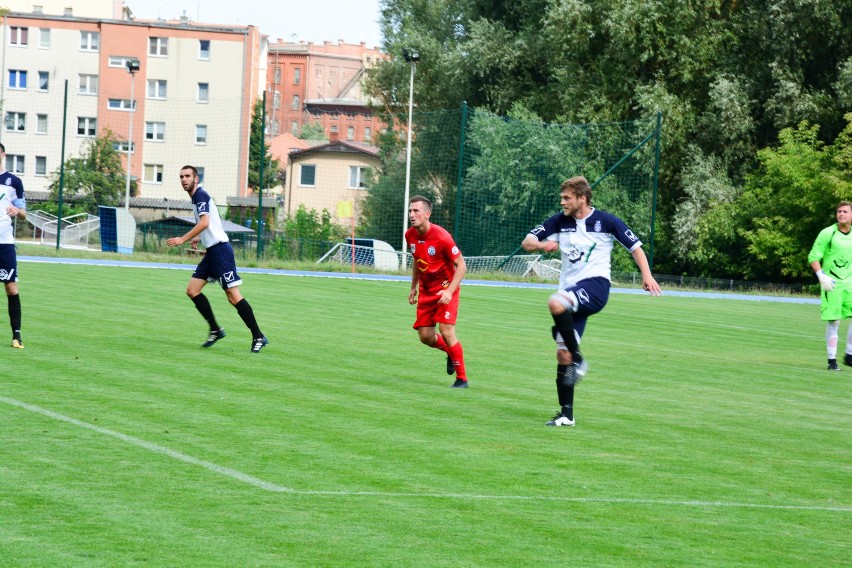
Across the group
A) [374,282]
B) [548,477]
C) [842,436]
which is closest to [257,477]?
[548,477]

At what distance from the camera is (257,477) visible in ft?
21.6

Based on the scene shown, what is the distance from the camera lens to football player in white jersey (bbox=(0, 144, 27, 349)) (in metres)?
12.2

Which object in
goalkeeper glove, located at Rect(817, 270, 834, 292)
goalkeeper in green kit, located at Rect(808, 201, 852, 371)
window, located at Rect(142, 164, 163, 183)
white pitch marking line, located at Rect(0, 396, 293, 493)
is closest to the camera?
white pitch marking line, located at Rect(0, 396, 293, 493)

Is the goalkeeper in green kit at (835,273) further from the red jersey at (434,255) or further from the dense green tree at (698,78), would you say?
the dense green tree at (698,78)

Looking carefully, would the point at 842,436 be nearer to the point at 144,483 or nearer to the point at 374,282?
the point at 144,483

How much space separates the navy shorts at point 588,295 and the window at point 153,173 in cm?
7356

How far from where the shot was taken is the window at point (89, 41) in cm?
8462

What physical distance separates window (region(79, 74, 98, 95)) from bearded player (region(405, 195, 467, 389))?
78018 mm

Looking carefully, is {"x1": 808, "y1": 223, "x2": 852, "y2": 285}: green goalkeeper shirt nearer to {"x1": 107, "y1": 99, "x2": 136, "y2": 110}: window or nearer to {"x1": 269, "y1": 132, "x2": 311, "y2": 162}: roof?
{"x1": 107, "y1": 99, "x2": 136, "y2": 110}: window

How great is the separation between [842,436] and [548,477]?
10.9ft

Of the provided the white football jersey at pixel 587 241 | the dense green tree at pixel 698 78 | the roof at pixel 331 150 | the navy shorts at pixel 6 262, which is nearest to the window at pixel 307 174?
the roof at pixel 331 150

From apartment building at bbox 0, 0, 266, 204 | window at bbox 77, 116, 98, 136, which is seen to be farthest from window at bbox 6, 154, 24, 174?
window at bbox 77, 116, 98, 136

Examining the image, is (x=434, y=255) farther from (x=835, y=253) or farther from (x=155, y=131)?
(x=155, y=131)

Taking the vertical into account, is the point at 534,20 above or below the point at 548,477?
above
